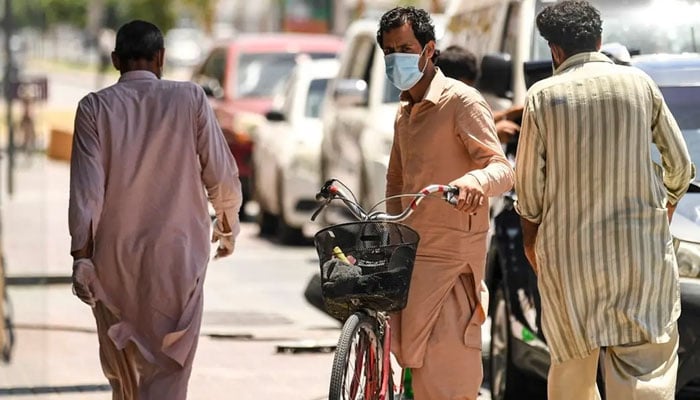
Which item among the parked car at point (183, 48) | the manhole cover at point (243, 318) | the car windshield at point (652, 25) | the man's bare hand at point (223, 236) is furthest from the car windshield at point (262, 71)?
the parked car at point (183, 48)

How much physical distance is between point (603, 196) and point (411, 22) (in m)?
1.06

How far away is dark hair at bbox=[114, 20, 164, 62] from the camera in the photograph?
6973 mm

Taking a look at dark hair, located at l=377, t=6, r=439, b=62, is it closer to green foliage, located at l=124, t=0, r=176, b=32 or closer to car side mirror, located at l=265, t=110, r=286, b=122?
car side mirror, located at l=265, t=110, r=286, b=122

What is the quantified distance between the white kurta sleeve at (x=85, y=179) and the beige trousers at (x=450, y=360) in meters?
1.37

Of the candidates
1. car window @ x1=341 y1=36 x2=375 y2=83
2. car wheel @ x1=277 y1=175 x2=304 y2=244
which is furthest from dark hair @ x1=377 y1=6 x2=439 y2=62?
car wheel @ x1=277 y1=175 x2=304 y2=244

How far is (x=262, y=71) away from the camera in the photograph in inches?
817

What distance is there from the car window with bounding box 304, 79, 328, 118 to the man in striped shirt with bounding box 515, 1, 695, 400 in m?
11.5

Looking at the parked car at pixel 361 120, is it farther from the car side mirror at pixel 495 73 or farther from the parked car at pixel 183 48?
the parked car at pixel 183 48

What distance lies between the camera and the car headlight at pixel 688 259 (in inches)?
299

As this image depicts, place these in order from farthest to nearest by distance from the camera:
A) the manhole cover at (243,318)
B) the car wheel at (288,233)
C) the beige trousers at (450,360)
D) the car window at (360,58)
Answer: the car wheel at (288,233) → the car window at (360,58) → the manhole cover at (243,318) → the beige trousers at (450,360)

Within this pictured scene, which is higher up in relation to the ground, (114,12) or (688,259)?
(688,259)

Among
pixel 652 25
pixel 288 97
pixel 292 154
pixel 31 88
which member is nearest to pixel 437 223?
pixel 652 25

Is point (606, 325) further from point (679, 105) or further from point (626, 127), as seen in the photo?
point (679, 105)

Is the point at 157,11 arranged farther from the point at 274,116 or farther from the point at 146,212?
the point at 146,212
